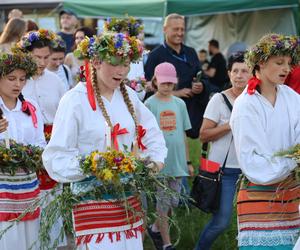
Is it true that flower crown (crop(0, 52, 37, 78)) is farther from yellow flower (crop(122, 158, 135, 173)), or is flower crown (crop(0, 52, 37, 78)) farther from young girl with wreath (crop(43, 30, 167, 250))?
yellow flower (crop(122, 158, 135, 173))

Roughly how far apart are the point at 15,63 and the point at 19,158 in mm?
781

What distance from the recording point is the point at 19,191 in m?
6.15

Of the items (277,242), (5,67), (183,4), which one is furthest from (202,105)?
(183,4)

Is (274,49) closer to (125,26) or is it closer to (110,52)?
(110,52)

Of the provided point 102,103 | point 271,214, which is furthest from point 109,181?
point 271,214

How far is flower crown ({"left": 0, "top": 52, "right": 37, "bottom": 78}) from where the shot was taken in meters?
6.16

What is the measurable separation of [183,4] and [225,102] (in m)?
8.08

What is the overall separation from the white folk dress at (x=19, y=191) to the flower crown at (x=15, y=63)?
0.26 meters

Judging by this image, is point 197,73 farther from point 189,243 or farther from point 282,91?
point 282,91

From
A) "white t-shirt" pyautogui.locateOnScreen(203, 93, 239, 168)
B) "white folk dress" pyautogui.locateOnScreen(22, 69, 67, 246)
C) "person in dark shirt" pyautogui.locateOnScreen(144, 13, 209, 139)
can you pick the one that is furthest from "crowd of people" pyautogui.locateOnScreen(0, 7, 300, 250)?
"person in dark shirt" pyautogui.locateOnScreen(144, 13, 209, 139)

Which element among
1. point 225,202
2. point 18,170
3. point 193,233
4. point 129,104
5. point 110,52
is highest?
point 110,52

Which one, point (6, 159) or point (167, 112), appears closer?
point (6, 159)

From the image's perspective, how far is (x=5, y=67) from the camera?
6164 millimetres

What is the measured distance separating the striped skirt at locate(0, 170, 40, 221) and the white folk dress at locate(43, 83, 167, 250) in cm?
124
